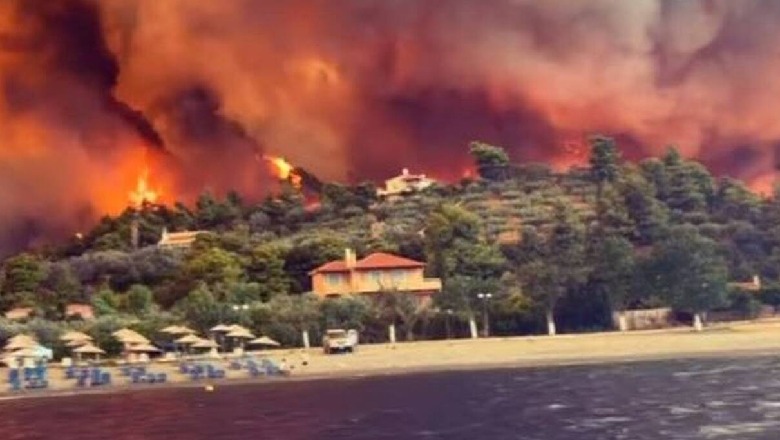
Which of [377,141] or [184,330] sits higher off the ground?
[377,141]

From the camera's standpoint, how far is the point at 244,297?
6109 cm

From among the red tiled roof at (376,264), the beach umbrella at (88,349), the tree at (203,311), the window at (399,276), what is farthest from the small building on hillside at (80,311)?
the window at (399,276)

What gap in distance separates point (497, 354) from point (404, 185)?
1638 inches

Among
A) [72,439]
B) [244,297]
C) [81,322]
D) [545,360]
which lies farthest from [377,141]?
[72,439]

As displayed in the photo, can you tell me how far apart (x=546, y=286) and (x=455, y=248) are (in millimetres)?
11724

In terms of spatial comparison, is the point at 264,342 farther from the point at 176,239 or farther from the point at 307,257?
the point at 176,239

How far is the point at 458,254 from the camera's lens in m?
67.6

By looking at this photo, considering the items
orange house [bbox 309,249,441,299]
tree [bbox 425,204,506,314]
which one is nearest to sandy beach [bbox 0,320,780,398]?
tree [bbox 425,204,506,314]

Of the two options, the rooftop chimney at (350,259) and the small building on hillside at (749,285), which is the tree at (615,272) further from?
the rooftop chimney at (350,259)

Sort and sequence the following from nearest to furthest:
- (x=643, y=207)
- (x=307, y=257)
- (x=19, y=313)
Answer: (x=19, y=313), (x=307, y=257), (x=643, y=207)

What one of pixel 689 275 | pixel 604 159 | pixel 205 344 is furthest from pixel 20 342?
pixel 604 159

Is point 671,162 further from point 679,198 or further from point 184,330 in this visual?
point 184,330

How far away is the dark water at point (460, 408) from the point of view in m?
26.5

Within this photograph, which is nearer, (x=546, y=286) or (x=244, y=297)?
(x=546, y=286)
